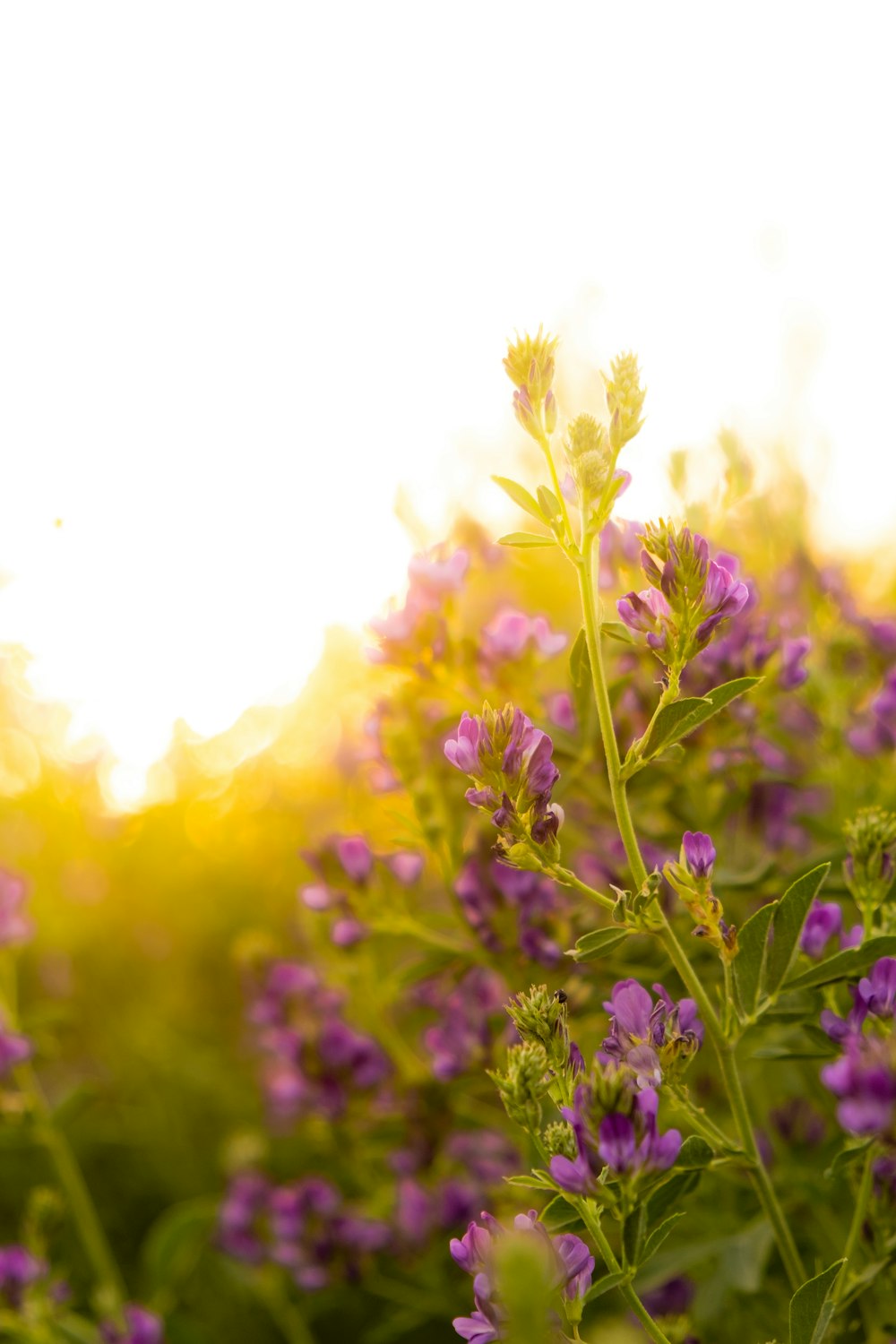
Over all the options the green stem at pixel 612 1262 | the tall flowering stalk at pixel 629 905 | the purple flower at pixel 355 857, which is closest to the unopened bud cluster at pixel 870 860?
the tall flowering stalk at pixel 629 905

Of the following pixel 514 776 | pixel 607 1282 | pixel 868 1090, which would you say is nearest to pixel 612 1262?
pixel 607 1282

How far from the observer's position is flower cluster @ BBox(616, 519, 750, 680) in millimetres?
1396

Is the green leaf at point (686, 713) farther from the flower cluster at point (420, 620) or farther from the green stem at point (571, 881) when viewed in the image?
the flower cluster at point (420, 620)

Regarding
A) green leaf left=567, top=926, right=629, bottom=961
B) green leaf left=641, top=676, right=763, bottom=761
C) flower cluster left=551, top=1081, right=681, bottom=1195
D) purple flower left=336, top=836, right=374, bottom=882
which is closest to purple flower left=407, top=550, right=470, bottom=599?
purple flower left=336, top=836, right=374, bottom=882

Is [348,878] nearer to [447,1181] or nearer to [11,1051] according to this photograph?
[447,1181]

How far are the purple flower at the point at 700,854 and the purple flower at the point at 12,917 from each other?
227 centimetres

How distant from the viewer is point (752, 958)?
1482 mm

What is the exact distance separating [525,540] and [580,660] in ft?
0.59

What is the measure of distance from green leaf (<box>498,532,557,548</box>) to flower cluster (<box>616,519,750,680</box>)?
4.9 inches

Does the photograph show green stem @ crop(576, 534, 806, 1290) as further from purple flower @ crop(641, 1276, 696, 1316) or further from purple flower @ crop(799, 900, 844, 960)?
purple flower @ crop(641, 1276, 696, 1316)

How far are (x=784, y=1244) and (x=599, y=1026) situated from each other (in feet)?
2.55

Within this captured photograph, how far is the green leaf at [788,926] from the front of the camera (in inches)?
57.9

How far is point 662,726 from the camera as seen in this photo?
140 centimetres

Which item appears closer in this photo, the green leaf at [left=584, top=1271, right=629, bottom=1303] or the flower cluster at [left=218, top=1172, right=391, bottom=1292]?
the green leaf at [left=584, top=1271, right=629, bottom=1303]
